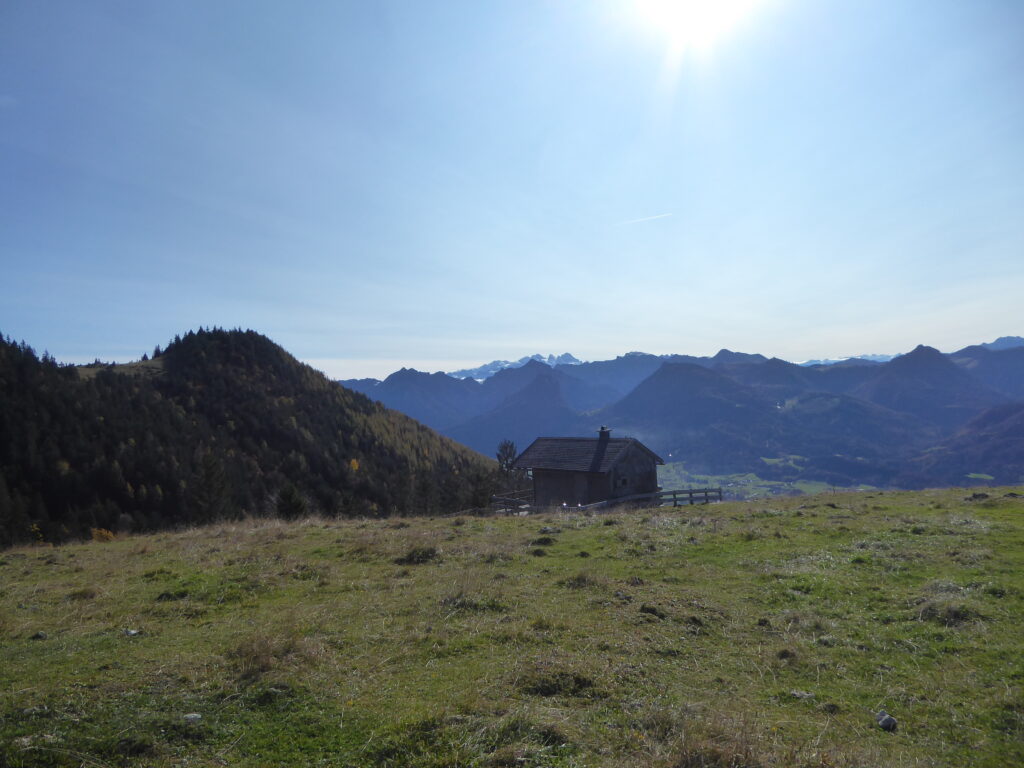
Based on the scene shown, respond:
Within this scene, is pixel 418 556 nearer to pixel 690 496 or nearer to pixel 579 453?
pixel 690 496

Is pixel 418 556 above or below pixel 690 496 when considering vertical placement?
above

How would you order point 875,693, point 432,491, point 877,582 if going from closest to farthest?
point 875,693 → point 877,582 → point 432,491

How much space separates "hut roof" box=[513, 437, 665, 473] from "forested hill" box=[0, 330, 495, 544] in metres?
16.2

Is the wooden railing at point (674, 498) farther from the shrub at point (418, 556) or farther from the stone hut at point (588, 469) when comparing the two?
the shrub at point (418, 556)

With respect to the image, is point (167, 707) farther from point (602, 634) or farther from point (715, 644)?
point (715, 644)

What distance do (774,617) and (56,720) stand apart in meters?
11.4

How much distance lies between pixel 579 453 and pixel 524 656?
103 ft

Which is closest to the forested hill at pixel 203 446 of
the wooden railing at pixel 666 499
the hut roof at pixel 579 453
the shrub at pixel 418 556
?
the hut roof at pixel 579 453

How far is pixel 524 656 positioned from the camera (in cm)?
829

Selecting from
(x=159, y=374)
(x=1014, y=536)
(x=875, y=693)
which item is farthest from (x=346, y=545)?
(x=159, y=374)

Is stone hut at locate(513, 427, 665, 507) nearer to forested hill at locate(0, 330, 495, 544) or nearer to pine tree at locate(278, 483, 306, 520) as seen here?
pine tree at locate(278, 483, 306, 520)

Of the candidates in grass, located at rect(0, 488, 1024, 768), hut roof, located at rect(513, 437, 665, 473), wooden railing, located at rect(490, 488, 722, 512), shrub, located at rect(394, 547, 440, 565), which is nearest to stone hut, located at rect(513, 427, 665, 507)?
hut roof, located at rect(513, 437, 665, 473)

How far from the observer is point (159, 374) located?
127 metres

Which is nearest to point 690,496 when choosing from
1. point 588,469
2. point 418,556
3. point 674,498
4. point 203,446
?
point 674,498
